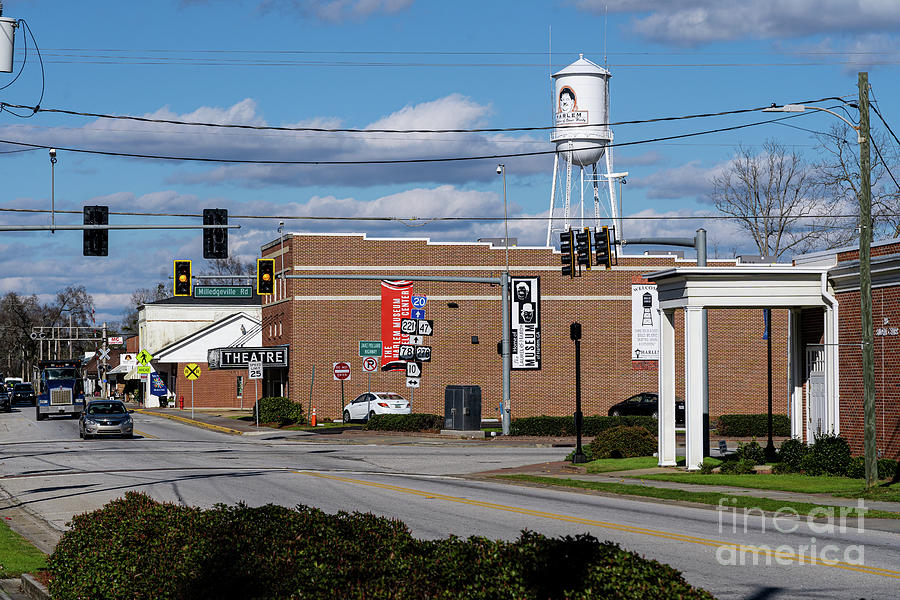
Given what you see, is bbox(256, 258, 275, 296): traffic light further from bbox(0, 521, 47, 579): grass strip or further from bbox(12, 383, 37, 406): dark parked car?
bbox(12, 383, 37, 406): dark parked car

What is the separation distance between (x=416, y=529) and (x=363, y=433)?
98.8 ft

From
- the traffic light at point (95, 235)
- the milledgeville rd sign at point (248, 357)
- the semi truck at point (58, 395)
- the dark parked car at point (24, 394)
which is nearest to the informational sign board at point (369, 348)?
the milledgeville rd sign at point (248, 357)

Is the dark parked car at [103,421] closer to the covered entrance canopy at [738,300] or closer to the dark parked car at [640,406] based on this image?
the dark parked car at [640,406]

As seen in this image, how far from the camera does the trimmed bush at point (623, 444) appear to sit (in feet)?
104

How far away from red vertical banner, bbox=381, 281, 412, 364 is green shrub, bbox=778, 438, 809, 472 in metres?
30.0

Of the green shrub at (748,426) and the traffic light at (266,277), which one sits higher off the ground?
the traffic light at (266,277)

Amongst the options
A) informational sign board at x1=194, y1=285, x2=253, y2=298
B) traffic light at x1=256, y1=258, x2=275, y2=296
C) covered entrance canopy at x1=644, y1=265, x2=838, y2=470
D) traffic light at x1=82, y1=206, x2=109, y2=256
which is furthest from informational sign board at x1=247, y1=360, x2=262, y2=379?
covered entrance canopy at x1=644, y1=265, x2=838, y2=470

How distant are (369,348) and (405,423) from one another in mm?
8569

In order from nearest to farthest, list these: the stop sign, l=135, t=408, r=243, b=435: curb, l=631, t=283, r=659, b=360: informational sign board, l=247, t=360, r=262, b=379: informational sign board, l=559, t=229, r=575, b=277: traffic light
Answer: l=559, t=229, r=575, b=277: traffic light, the stop sign, l=135, t=408, r=243, b=435: curb, l=247, t=360, r=262, b=379: informational sign board, l=631, t=283, r=659, b=360: informational sign board

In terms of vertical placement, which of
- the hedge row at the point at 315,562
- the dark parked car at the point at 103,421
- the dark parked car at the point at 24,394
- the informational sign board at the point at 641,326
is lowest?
the dark parked car at the point at 24,394

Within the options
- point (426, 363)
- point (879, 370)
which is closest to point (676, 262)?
Result: point (426, 363)

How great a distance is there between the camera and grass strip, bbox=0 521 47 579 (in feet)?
43.4

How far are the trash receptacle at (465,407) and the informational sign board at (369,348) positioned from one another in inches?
399

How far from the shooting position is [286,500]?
2125 cm
